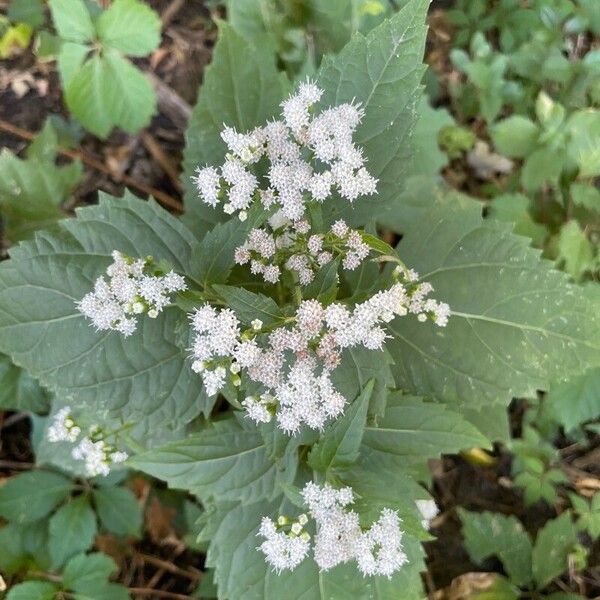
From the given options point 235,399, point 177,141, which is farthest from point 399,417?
point 177,141

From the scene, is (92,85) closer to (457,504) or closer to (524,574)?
(457,504)

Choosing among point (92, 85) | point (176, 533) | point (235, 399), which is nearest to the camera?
point (235, 399)

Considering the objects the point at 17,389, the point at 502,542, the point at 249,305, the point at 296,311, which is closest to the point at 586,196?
the point at 502,542

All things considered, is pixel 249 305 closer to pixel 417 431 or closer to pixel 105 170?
pixel 417 431

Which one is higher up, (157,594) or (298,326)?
(298,326)

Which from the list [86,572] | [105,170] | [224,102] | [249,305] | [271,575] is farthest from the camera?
[105,170]

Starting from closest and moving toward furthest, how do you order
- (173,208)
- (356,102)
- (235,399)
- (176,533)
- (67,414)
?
1. (235,399)
2. (356,102)
3. (67,414)
4. (176,533)
5. (173,208)

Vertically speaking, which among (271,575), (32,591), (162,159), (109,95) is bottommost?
(32,591)
